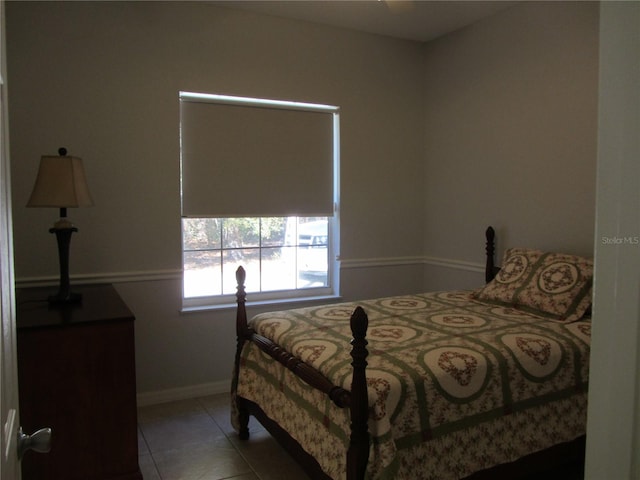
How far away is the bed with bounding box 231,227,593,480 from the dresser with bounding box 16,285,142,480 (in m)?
0.69

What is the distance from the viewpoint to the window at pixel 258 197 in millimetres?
3594

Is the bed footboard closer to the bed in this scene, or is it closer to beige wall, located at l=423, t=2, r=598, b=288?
the bed

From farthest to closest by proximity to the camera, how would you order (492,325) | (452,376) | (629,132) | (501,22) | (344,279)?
(344,279) → (501,22) → (492,325) → (452,376) → (629,132)

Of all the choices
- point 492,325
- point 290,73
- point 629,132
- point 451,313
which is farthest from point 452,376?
point 290,73

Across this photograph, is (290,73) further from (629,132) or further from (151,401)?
(629,132)

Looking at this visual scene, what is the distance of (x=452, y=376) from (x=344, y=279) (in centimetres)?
216

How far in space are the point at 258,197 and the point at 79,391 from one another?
1913 millimetres

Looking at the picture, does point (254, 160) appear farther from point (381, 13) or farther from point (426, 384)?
point (426, 384)

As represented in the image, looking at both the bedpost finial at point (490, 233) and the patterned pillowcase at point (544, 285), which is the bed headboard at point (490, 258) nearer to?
the bedpost finial at point (490, 233)

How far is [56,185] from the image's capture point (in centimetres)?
248

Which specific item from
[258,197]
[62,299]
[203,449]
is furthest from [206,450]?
[258,197]

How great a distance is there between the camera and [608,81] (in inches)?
23.5

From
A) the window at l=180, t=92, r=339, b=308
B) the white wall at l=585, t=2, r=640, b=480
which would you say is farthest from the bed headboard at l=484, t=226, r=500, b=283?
the white wall at l=585, t=2, r=640, b=480

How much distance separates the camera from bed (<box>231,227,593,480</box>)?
1.89m
